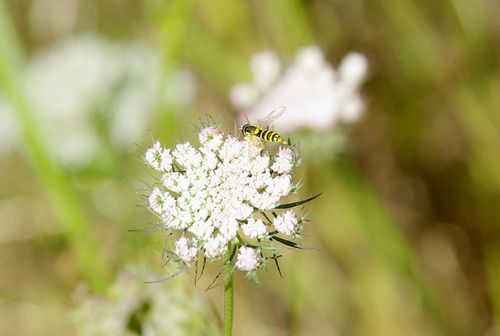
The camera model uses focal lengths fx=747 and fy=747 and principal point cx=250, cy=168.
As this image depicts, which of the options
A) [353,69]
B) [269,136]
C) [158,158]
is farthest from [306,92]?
[158,158]

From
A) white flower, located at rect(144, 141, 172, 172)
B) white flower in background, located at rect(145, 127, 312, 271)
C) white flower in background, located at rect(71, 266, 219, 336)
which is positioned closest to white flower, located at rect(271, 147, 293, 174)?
white flower in background, located at rect(145, 127, 312, 271)

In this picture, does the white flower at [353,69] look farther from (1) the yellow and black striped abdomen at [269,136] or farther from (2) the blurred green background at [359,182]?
(1) the yellow and black striped abdomen at [269,136]

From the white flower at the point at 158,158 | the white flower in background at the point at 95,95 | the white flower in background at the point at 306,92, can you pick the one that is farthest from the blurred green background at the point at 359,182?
the white flower at the point at 158,158

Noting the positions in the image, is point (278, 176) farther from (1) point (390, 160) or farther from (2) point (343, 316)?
(1) point (390, 160)

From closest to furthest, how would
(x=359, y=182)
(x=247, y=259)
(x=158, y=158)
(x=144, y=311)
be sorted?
1. (x=247, y=259)
2. (x=158, y=158)
3. (x=144, y=311)
4. (x=359, y=182)

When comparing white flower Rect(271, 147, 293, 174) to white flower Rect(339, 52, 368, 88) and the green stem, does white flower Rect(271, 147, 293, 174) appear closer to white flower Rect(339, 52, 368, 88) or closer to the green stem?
the green stem

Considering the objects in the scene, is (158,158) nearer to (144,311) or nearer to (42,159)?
(144,311)
